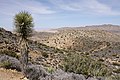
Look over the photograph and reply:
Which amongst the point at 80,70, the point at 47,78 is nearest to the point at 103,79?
the point at 80,70

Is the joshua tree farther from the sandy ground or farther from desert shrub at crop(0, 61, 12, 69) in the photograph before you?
desert shrub at crop(0, 61, 12, 69)

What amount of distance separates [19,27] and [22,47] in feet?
3.25

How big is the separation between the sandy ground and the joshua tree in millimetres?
419

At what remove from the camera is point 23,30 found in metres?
12.9

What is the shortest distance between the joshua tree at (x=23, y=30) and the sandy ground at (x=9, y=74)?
419mm

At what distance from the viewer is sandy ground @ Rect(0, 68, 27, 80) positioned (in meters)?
12.4

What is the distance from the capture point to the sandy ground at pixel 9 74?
12.4m

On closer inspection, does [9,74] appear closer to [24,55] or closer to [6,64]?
[6,64]

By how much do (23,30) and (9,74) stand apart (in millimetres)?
2266

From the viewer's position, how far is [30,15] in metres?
13.3

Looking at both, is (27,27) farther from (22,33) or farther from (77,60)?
(77,60)

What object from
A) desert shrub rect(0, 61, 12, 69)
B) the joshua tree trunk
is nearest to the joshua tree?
the joshua tree trunk

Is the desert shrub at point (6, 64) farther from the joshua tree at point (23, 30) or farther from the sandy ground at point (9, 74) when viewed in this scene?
the joshua tree at point (23, 30)

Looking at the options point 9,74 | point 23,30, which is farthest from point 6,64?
point 23,30
